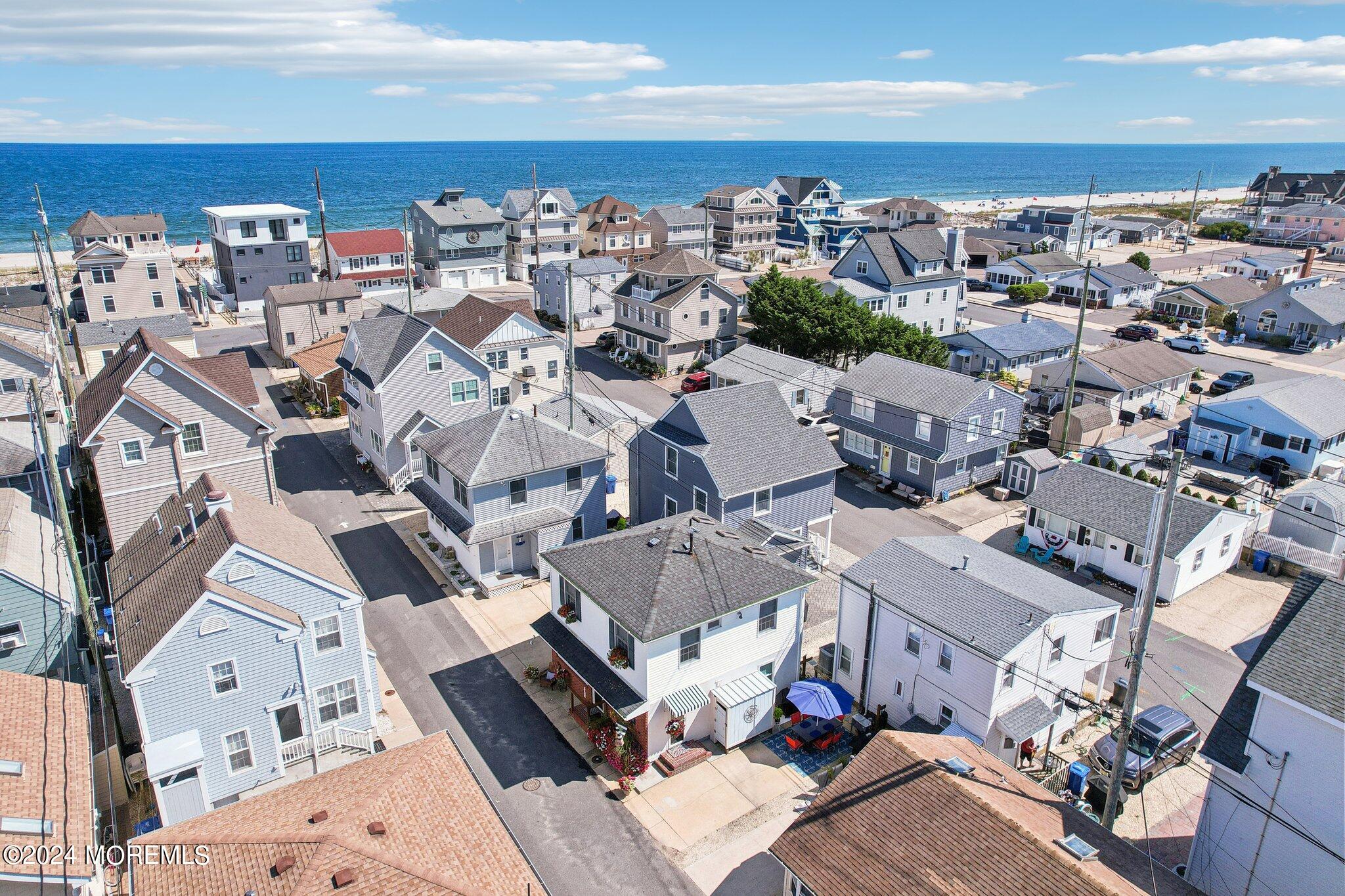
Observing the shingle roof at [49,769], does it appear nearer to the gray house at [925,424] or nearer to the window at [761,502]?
the window at [761,502]

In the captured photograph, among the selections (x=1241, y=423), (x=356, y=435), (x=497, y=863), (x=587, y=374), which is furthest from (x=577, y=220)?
(x=497, y=863)

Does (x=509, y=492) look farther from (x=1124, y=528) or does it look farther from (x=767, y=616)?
(x=1124, y=528)

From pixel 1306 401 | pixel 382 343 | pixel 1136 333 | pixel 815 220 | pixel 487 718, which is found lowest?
pixel 487 718

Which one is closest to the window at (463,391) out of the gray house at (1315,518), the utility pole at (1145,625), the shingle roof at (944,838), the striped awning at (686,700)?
the striped awning at (686,700)

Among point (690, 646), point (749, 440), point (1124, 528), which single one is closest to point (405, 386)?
point (749, 440)

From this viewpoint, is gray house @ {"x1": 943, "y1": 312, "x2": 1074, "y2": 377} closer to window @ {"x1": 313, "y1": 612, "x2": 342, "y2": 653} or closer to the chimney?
window @ {"x1": 313, "y1": 612, "x2": 342, "y2": 653}

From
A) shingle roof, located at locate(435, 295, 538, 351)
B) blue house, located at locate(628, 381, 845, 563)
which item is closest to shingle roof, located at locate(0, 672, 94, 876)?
blue house, located at locate(628, 381, 845, 563)
